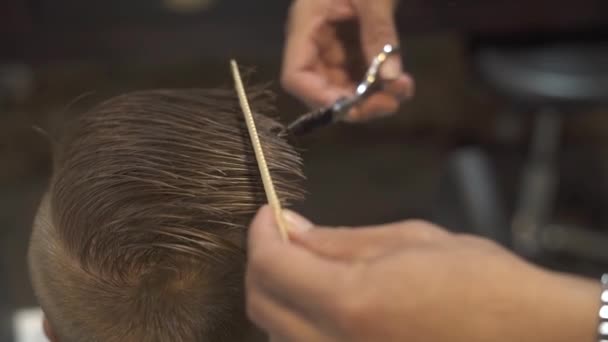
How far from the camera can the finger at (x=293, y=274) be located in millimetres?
514

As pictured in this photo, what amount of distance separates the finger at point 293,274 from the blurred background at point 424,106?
58cm

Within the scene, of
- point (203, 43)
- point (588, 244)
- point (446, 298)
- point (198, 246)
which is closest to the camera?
point (446, 298)

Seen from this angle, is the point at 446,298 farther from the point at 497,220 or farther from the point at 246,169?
the point at 497,220

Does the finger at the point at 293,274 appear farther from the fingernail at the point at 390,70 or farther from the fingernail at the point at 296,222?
the fingernail at the point at 390,70

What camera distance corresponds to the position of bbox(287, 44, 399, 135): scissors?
0.87 metres

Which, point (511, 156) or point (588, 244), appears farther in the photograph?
point (511, 156)

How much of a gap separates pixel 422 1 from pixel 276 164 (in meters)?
1.19

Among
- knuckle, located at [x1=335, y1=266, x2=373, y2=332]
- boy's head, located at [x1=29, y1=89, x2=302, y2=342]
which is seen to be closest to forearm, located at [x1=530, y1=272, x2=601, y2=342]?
knuckle, located at [x1=335, y1=266, x2=373, y2=332]

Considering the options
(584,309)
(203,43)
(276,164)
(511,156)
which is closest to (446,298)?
(584,309)

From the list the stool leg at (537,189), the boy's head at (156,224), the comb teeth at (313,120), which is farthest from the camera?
the stool leg at (537,189)

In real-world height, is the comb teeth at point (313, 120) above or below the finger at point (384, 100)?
above

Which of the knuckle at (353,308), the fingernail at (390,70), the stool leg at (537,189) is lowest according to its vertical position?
the stool leg at (537,189)

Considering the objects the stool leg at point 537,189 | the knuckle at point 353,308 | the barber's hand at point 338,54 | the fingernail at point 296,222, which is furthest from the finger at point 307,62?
the stool leg at point 537,189

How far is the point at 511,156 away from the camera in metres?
2.42
